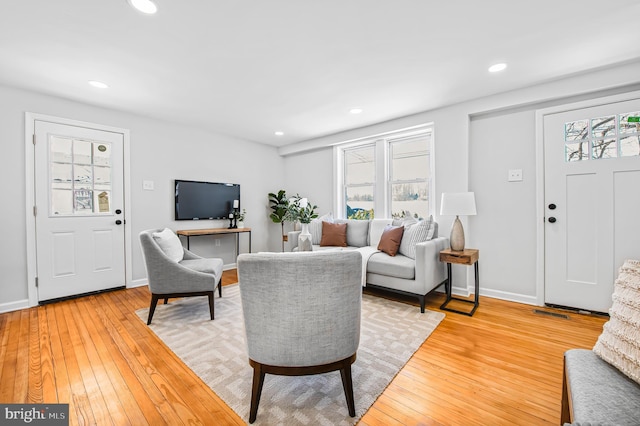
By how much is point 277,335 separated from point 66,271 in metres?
3.35

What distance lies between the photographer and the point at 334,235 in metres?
3.94

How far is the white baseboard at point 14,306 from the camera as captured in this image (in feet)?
9.18

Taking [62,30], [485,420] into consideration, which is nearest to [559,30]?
[485,420]

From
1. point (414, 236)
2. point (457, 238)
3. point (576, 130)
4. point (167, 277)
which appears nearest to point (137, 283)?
point (167, 277)

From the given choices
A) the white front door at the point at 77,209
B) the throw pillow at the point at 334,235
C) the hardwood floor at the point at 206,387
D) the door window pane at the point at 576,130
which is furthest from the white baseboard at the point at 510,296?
the white front door at the point at 77,209

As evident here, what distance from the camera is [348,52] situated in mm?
2197

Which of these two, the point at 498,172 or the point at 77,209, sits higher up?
the point at 498,172

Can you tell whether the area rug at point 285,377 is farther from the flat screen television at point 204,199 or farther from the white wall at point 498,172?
the flat screen television at point 204,199

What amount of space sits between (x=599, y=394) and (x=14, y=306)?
4605 mm

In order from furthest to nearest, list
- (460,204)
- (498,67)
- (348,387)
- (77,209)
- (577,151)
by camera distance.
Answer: (77,209), (460,204), (577,151), (498,67), (348,387)

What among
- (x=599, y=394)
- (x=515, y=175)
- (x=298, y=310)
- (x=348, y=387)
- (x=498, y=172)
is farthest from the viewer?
(x=498, y=172)

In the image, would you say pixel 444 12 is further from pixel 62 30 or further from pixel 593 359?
pixel 62 30

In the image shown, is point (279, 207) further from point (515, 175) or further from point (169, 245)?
point (515, 175)

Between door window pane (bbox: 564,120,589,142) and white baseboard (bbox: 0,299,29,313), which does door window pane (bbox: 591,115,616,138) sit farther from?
white baseboard (bbox: 0,299,29,313)
